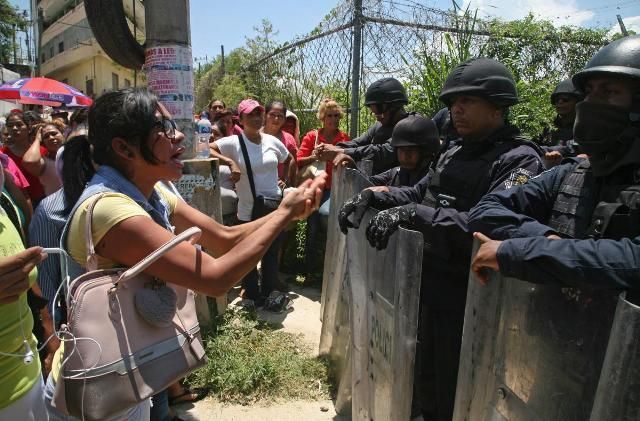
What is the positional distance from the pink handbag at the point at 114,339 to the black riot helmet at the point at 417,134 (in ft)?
6.48

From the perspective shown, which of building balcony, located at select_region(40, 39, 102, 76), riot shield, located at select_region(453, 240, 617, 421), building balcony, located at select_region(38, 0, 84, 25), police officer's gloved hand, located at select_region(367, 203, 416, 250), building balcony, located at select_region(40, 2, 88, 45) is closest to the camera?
riot shield, located at select_region(453, 240, 617, 421)

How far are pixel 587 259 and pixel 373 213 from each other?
117cm

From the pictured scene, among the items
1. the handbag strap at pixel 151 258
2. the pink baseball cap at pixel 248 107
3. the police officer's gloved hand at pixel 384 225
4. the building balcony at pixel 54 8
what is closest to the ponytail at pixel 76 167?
the handbag strap at pixel 151 258

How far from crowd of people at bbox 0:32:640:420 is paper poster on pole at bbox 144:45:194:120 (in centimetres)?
128

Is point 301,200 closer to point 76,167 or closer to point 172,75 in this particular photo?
point 76,167

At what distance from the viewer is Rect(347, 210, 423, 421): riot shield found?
76.9 inches

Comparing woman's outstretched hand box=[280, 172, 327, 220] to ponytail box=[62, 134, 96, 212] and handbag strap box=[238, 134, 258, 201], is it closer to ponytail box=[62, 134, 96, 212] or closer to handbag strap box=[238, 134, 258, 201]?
ponytail box=[62, 134, 96, 212]

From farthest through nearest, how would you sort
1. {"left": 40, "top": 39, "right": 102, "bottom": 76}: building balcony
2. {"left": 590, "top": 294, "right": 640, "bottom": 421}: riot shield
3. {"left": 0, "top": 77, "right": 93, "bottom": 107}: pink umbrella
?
1. {"left": 40, "top": 39, "right": 102, "bottom": 76}: building balcony
2. {"left": 0, "top": 77, "right": 93, "bottom": 107}: pink umbrella
3. {"left": 590, "top": 294, "right": 640, "bottom": 421}: riot shield

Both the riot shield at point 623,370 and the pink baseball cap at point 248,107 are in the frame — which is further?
the pink baseball cap at point 248,107

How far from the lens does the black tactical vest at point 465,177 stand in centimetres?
242

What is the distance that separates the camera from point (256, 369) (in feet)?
11.6

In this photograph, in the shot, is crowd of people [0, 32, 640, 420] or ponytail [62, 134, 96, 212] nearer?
crowd of people [0, 32, 640, 420]

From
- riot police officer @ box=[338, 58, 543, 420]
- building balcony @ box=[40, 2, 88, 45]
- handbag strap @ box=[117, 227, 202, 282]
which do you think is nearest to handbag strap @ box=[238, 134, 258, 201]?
riot police officer @ box=[338, 58, 543, 420]

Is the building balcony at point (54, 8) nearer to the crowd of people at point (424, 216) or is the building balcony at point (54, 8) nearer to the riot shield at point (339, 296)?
the riot shield at point (339, 296)
